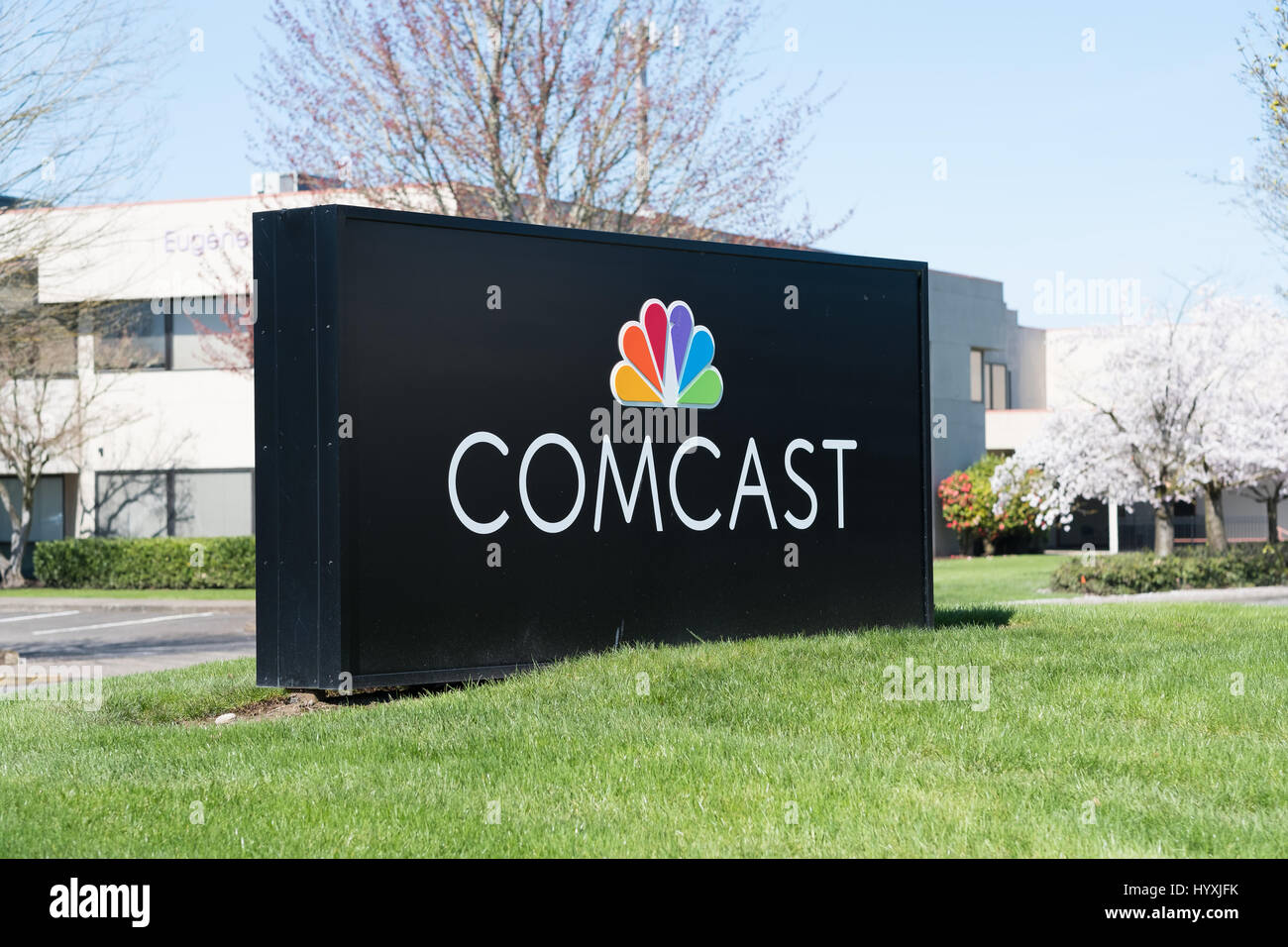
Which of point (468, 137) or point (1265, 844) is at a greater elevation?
point (468, 137)

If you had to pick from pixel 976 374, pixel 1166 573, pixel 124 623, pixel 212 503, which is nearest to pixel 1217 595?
pixel 1166 573

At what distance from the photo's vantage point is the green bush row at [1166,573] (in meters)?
23.9

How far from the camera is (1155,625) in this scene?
11367 millimetres

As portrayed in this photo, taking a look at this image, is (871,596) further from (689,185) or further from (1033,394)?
(1033,394)

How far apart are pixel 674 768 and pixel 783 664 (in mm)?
2601

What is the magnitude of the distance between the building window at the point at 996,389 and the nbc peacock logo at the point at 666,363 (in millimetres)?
38147

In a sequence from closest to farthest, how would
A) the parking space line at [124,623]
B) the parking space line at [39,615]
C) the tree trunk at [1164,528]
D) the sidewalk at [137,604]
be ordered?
the parking space line at [124,623], the parking space line at [39,615], the sidewalk at [137,604], the tree trunk at [1164,528]

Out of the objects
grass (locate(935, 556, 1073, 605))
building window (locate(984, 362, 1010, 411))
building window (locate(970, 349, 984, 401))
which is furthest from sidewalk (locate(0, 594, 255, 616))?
building window (locate(984, 362, 1010, 411))

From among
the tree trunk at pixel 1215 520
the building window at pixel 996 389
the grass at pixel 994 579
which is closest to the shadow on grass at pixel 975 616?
the grass at pixel 994 579

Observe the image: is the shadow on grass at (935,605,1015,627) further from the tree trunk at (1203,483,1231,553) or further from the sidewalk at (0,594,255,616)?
the tree trunk at (1203,483,1231,553)

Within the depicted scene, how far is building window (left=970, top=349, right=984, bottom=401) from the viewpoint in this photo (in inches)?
1809

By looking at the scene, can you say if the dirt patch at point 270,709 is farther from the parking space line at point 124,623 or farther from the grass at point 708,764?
the parking space line at point 124,623

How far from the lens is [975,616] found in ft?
40.8
